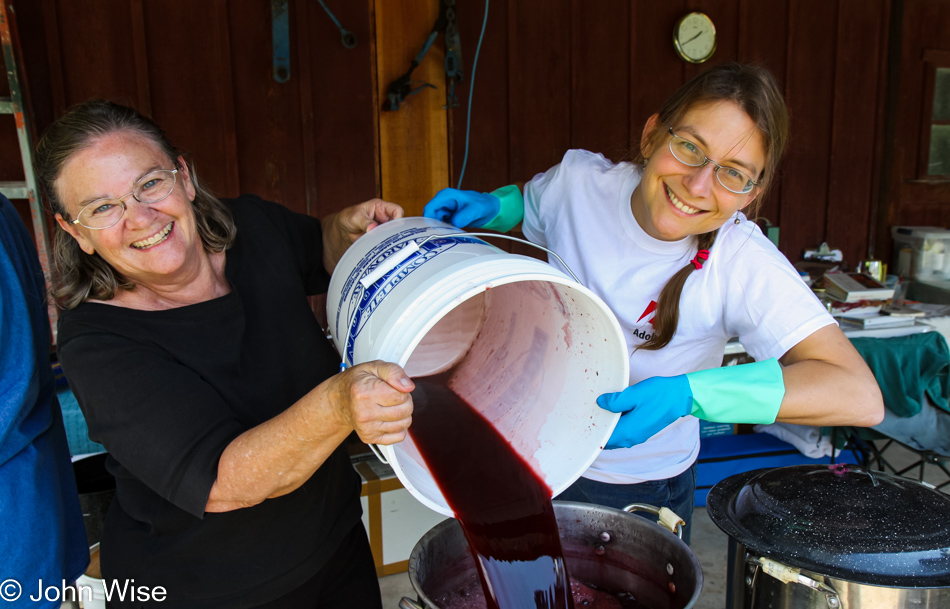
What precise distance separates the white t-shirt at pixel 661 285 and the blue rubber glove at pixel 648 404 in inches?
9.1

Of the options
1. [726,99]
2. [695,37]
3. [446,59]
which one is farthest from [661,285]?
[695,37]

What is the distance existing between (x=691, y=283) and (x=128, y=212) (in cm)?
109

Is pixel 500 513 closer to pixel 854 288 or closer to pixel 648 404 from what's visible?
pixel 648 404

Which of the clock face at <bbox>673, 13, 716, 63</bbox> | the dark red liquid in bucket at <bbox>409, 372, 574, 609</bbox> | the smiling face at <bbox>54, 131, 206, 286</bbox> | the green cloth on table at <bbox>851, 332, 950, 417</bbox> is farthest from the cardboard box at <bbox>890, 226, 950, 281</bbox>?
the smiling face at <bbox>54, 131, 206, 286</bbox>

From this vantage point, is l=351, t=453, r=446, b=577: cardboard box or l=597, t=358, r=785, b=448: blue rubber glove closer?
l=597, t=358, r=785, b=448: blue rubber glove

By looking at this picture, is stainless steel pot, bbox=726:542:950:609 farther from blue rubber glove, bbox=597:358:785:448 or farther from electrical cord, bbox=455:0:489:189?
electrical cord, bbox=455:0:489:189

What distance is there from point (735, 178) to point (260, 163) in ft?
7.54

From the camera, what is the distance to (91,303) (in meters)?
1.20

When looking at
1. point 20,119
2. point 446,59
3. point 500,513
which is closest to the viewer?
point 500,513

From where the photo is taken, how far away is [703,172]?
1287 mm

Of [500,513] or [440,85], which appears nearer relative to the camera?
[500,513]

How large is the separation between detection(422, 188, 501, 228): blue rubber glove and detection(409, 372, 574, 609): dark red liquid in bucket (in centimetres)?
49

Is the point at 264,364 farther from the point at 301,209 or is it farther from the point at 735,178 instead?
the point at 301,209

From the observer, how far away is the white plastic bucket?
100cm
